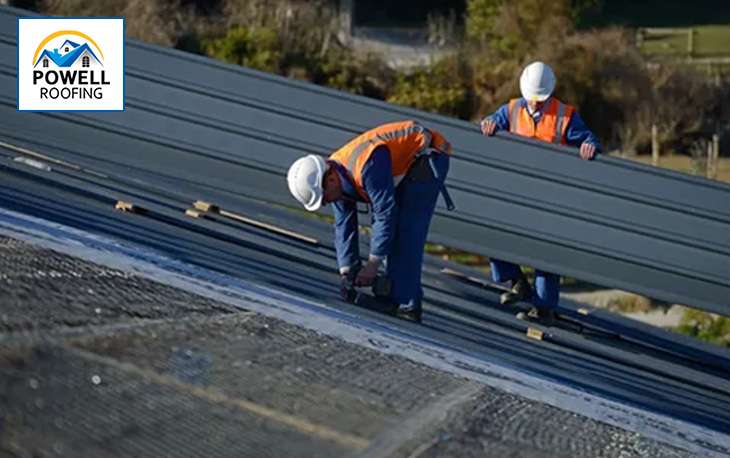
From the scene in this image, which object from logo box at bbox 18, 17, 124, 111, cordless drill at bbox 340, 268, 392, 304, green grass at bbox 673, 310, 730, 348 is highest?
logo box at bbox 18, 17, 124, 111

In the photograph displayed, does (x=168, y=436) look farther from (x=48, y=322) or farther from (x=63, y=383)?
(x=48, y=322)

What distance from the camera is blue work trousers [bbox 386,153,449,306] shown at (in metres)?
6.65

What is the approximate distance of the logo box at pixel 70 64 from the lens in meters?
7.97

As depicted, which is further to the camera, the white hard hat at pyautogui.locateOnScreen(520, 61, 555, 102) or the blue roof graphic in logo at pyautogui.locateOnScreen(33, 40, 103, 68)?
the blue roof graphic in logo at pyautogui.locateOnScreen(33, 40, 103, 68)

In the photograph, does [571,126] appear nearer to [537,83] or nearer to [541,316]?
[537,83]

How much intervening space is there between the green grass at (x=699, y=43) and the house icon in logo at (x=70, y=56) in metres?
19.1

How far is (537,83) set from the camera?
7523 millimetres

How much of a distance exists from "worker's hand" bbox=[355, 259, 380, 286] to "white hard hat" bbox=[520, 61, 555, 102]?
174cm

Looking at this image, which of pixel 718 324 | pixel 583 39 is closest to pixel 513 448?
pixel 718 324

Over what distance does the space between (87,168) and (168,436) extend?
539 cm

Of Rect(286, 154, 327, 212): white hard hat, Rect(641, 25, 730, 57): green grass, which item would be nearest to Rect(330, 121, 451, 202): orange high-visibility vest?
Rect(286, 154, 327, 212): white hard hat

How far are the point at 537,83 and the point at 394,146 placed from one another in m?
1.42

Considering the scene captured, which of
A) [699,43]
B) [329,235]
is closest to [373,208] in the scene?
[329,235]

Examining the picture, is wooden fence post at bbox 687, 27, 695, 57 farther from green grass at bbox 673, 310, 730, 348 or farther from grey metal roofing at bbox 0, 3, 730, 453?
grey metal roofing at bbox 0, 3, 730, 453
